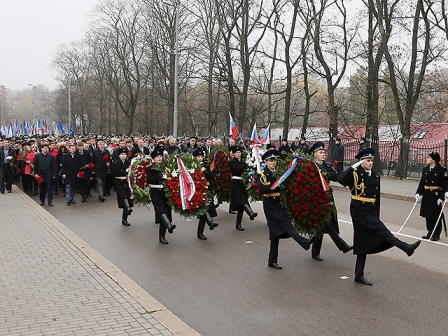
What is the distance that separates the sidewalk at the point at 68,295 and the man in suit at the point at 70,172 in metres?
6.04

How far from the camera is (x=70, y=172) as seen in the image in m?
16.4

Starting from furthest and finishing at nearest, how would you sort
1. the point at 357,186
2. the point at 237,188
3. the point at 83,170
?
the point at 83,170 → the point at 237,188 → the point at 357,186

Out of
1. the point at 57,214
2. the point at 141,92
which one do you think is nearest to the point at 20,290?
the point at 57,214

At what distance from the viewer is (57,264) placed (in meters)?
8.21

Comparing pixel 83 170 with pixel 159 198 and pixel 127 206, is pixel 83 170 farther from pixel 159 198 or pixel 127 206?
pixel 159 198

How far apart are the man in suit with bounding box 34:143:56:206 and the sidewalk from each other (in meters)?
5.79

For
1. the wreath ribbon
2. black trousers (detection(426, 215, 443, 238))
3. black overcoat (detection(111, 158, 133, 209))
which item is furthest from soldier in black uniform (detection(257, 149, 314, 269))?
black overcoat (detection(111, 158, 133, 209))

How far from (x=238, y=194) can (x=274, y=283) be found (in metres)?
4.42

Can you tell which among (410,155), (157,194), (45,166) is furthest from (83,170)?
(410,155)

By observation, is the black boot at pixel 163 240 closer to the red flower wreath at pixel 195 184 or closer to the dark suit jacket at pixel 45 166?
the red flower wreath at pixel 195 184

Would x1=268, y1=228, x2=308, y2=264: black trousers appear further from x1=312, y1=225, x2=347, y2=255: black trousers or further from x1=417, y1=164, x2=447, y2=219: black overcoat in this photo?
x1=417, y1=164, x2=447, y2=219: black overcoat

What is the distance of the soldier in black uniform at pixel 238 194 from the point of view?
11.7m

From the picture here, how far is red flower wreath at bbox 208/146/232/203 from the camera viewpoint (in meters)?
13.0

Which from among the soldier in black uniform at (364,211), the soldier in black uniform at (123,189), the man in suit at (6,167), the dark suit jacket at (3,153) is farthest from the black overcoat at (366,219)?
the dark suit jacket at (3,153)
